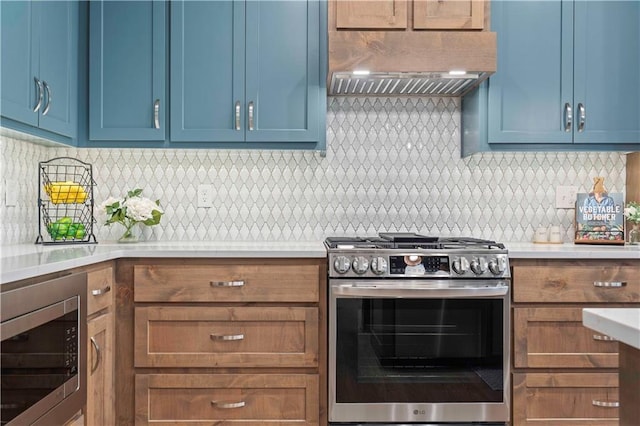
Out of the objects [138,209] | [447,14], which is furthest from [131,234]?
[447,14]

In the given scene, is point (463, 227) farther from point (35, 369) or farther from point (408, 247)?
point (35, 369)

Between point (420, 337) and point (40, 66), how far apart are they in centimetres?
190

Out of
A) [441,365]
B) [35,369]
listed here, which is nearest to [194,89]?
[35,369]

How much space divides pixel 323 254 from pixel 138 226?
1.05 m

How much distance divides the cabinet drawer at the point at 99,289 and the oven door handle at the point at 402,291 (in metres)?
0.88

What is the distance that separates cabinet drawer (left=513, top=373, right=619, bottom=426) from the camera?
232 centimetres

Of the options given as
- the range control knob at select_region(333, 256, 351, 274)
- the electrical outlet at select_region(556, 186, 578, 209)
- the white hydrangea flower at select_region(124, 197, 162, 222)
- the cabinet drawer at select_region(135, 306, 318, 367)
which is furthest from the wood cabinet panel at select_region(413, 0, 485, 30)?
the white hydrangea flower at select_region(124, 197, 162, 222)

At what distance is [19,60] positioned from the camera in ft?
6.93

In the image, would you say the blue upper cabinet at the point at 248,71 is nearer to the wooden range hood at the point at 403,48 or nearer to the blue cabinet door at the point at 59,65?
the wooden range hood at the point at 403,48

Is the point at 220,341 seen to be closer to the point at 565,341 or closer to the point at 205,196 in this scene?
the point at 205,196

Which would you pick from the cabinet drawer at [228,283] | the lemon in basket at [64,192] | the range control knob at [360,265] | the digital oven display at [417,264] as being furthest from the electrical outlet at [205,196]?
the digital oven display at [417,264]

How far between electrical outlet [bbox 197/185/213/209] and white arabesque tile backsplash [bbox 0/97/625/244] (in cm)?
3

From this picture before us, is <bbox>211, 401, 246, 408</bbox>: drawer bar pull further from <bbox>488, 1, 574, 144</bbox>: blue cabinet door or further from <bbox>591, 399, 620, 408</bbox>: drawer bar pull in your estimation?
<bbox>488, 1, 574, 144</bbox>: blue cabinet door

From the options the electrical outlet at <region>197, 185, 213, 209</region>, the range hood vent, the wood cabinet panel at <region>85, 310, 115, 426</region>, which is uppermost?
the range hood vent
